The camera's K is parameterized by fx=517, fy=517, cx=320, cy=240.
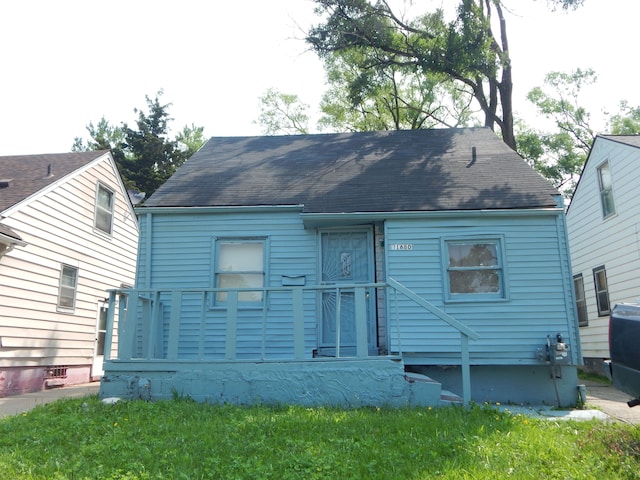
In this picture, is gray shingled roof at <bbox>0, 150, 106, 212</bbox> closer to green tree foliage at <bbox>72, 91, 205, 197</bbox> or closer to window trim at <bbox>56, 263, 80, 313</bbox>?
window trim at <bbox>56, 263, 80, 313</bbox>

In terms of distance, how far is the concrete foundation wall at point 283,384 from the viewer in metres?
6.56

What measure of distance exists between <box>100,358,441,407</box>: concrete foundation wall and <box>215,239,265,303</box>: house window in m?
2.31

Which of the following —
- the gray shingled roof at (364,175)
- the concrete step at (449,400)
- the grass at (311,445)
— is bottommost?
the grass at (311,445)

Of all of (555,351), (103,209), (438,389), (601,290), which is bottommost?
(438,389)

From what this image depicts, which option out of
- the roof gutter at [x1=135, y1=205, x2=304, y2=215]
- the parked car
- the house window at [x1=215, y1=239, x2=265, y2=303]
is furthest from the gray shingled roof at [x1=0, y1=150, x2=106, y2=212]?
the parked car

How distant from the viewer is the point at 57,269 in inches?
464

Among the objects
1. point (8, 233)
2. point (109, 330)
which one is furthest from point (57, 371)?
point (109, 330)

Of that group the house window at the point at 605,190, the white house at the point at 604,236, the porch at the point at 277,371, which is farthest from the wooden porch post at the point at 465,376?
the house window at the point at 605,190

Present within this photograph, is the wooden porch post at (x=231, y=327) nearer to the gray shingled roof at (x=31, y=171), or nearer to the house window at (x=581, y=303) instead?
the gray shingled roof at (x=31, y=171)

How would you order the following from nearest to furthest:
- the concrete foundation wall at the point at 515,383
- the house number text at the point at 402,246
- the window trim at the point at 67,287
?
the concrete foundation wall at the point at 515,383
the house number text at the point at 402,246
the window trim at the point at 67,287

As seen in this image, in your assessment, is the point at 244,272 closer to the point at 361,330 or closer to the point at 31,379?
the point at 361,330

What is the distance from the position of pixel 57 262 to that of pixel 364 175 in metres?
7.26

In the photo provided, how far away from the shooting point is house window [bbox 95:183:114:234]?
45.6ft

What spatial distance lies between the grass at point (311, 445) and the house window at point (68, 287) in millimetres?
6434
